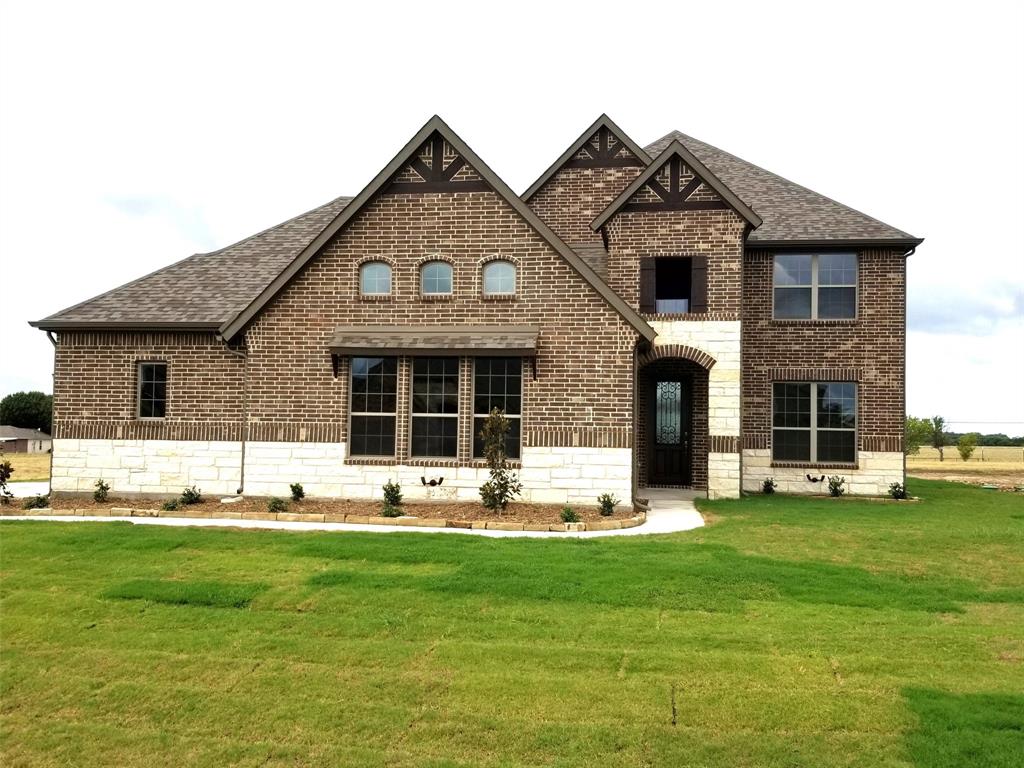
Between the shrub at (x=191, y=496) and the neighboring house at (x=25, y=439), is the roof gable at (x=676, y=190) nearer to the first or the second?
the shrub at (x=191, y=496)

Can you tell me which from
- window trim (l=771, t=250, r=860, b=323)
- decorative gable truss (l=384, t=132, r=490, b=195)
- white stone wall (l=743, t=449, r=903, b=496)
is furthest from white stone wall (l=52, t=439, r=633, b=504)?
window trim (l=771, t=250, r=860, b=323)

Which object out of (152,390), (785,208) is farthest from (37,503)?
(785,208)

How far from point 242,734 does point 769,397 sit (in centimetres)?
1631

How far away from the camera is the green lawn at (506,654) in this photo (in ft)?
15.1

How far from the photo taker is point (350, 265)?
48.8 ft

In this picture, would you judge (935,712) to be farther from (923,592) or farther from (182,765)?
(182,765)

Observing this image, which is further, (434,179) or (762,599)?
(434,179)

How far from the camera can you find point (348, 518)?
12836 mm

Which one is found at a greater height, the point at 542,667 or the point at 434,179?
the point at 434,179

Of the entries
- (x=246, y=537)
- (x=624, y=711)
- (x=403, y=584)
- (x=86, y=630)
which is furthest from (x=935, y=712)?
(x=246, y=537)

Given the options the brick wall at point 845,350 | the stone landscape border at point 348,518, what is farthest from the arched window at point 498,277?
the brick wall at point 845,350

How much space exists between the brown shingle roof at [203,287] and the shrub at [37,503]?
3.69 meters

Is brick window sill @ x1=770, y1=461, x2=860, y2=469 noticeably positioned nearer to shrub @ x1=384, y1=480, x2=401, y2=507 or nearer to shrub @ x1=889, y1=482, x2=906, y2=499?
shrub @ x1=889, y1=482, x2=906, y2=499

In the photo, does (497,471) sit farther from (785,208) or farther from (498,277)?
(785,208)
